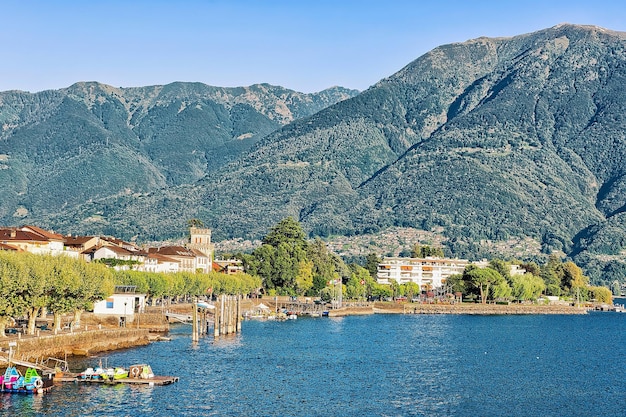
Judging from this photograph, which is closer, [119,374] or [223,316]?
[119,374]

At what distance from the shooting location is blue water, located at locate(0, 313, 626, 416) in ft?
258

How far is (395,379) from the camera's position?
325ft

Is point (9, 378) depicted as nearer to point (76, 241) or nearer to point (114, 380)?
point (114, 380)

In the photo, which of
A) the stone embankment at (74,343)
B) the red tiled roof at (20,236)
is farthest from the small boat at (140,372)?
the red tiled roof at (20,236)

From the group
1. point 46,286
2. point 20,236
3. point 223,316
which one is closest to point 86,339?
point 46,286

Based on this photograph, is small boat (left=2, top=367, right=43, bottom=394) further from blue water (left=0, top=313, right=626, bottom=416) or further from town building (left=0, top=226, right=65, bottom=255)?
town building (left=0, top=226, right=65, bottom=255)

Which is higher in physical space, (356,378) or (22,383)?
(22,383)

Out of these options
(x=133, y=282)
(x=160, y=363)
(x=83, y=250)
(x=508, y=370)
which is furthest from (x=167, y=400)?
(x=83, y=250)

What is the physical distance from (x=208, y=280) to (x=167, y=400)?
107 metres

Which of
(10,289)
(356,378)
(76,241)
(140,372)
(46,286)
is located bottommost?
(356,378)

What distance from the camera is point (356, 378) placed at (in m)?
98.4

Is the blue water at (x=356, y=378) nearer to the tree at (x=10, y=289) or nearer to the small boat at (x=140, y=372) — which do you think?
the small boat at (x=140, y=372)

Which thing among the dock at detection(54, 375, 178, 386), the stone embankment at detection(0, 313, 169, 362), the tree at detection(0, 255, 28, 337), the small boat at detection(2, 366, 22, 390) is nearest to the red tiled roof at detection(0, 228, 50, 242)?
the stone embankment at detection(0, 313, 169, 362)

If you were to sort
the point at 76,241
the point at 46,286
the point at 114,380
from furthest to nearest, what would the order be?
1. the point at 76,241
2. the point at 46,286
3. the point at 114,380
